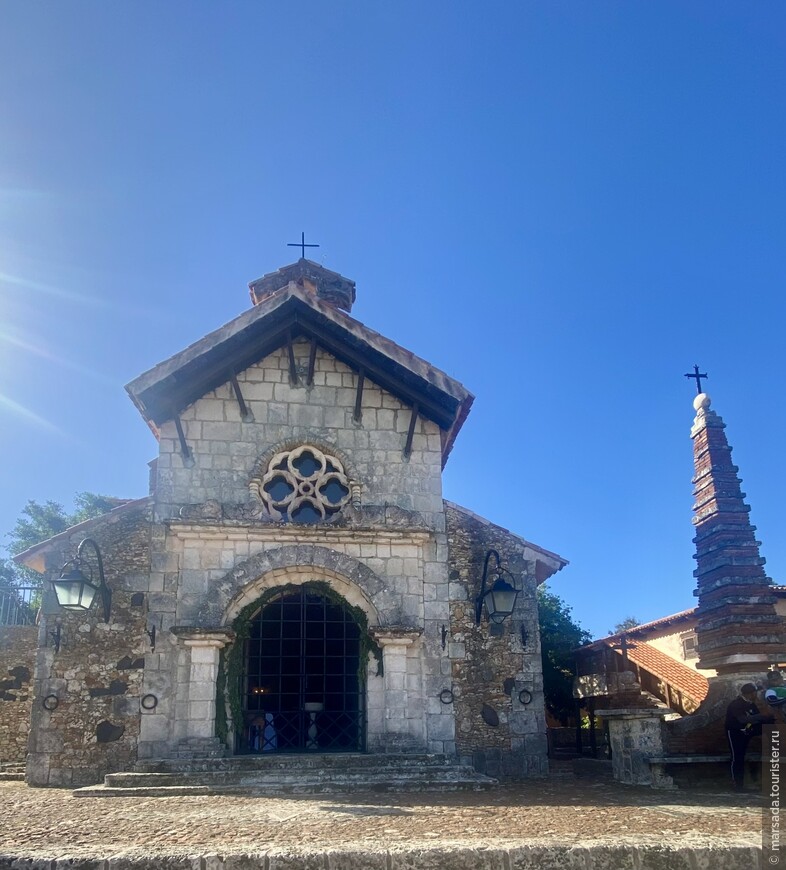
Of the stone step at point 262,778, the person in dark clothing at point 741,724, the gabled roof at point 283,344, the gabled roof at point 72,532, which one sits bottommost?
the stone step at point 262,778

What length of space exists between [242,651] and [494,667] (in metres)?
3.52

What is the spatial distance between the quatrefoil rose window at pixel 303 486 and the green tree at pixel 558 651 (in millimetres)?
6575

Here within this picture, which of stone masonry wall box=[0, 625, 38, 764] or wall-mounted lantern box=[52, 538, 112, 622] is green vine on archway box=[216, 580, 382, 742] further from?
stone masonry wall box=[0, 625, 38, 764]

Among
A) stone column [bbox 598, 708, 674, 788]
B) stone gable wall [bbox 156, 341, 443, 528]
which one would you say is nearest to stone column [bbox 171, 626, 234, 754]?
stone gable wall [bbox 156, 341, 443, 528]

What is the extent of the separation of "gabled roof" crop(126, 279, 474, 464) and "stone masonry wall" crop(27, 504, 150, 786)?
2102 mm

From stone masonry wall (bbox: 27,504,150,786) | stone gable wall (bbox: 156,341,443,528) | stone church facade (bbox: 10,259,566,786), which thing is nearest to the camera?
stone masonry wall (bbox: 27,504,150,786)

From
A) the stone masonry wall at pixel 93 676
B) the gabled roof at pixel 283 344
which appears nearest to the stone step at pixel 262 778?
the stone masonry wall at pixel 93 676

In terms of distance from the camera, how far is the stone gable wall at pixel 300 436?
1106cm

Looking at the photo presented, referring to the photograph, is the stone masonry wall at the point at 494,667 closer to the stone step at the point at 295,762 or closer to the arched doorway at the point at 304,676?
the stone step at the point at 295,762

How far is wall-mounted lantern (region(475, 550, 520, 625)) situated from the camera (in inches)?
412

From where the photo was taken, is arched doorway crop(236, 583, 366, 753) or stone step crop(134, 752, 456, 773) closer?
stone step crop(134, 752, 456, 773)

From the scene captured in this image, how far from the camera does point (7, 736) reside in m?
13.1

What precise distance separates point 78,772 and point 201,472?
4125mm

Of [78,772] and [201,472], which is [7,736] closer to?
[78,772]
